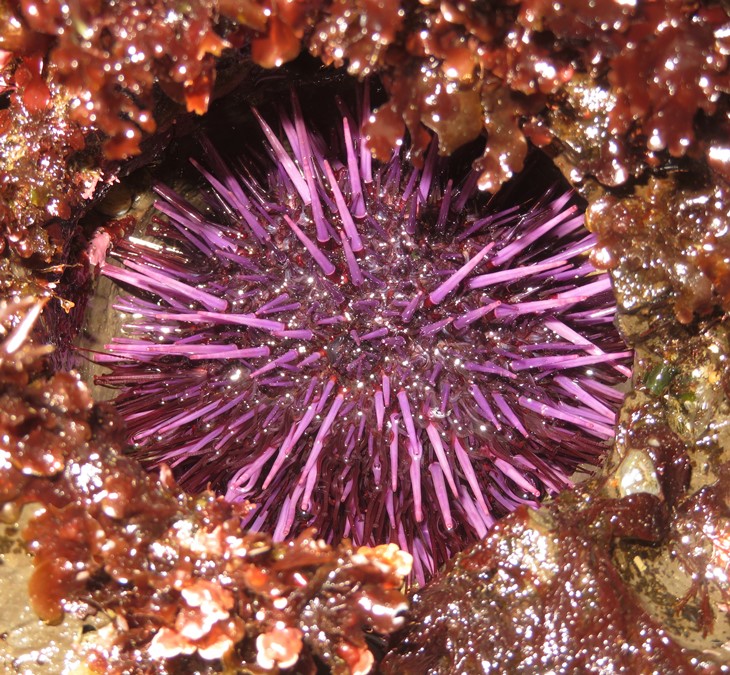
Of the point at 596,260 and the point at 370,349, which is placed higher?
the point at 370,349

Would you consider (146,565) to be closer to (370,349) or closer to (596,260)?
(370,349)

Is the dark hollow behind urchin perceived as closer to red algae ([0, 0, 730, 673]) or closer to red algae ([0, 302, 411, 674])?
red algae ([0, 0, 730, 673])

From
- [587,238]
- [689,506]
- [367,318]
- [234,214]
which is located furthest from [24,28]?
[689,506]

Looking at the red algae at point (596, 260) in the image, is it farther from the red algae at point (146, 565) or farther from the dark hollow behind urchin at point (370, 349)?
the dark hollow behind urchin at point (370, 349)

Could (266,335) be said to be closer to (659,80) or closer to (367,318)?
(367,318)

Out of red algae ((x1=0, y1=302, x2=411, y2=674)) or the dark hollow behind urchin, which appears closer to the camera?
red algae ((x1=0, y1=302, x2=411, y2=674))

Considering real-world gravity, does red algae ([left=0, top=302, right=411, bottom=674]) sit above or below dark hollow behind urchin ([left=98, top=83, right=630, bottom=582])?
below

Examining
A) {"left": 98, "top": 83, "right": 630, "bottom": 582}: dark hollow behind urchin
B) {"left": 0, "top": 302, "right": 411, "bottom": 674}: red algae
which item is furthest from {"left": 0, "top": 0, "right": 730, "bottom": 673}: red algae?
{"left": 98, "top": 83, "right": 630, "bottom": 582}: dark hollow behind urchin

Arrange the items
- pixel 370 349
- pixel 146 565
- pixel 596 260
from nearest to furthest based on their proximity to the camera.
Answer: pixel 146 565 → pixel 596 260 → pixel 370 349

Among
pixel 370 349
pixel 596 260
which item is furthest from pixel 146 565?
pixel 596 260
